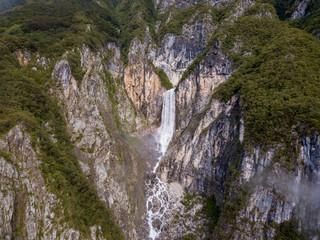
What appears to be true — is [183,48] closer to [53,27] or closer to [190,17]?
[190,17]

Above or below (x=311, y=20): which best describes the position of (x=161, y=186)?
below

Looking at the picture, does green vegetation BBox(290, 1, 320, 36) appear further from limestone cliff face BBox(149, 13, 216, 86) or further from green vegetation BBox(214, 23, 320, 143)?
limestone cliff face BBox(149, 13, 216, 86)

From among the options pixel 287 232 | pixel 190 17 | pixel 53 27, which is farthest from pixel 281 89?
pixel 53 27

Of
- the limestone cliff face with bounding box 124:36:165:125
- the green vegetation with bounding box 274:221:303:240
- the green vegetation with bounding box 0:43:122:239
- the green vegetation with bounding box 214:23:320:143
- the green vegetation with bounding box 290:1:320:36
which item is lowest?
the green vegetation with bounding box 274:221:303:240

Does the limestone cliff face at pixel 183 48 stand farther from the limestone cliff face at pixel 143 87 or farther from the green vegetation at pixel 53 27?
the green vegetation at pixel 53 27

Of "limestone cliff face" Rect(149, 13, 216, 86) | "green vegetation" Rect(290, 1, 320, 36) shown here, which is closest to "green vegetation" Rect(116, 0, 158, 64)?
"limestone cliff face" Rect(149, 13, 216, 86)
